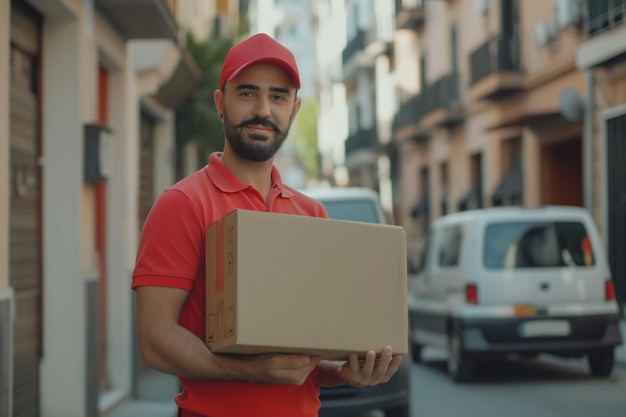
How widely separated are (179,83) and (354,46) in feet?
114

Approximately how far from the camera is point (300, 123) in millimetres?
72812

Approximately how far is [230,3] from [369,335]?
28373 millimetres

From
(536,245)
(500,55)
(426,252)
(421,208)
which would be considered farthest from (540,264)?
(421,208)

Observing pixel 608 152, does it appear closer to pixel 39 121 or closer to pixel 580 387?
pixel 580 387

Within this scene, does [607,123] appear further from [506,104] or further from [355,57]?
[355,57]

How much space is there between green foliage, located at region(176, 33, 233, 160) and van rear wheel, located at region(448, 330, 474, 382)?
698 cm

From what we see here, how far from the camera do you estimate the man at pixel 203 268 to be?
272 centimetres

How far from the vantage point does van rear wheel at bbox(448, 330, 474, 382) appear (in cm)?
1208

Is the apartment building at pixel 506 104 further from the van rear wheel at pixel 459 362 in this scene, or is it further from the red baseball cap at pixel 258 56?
the red baseball cap at pixel 258 56

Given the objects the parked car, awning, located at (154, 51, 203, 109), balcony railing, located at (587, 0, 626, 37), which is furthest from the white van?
balcony railing, located at (587, 0, 626, 37)

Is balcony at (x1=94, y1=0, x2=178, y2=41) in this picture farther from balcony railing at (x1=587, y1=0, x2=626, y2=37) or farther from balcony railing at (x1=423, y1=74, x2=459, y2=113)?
balcony railing at (x1=423, y1=74, x2=459, y2=113)

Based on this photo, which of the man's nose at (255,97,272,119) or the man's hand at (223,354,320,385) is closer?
the man's hand at (223,354,320,385)

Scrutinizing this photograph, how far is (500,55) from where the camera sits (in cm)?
2525

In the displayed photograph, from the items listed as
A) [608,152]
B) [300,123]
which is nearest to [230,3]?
[608,152]
